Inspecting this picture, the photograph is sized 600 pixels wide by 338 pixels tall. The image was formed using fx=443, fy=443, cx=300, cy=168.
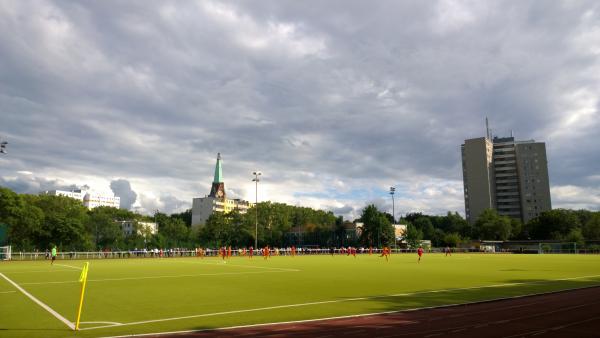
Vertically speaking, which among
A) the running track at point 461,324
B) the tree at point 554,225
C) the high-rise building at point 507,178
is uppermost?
the high-rise building at point 507,178

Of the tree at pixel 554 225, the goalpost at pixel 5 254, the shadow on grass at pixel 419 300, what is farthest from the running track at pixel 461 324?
the tree at pixel 554 225

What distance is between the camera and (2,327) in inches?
439

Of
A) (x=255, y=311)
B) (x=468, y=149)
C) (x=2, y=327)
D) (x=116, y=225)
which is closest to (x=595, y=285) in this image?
(x=255, y=311)

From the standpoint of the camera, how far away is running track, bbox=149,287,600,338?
1040cm

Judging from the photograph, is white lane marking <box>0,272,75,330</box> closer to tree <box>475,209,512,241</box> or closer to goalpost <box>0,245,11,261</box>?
goalpost <box>0,245,11,261</box>

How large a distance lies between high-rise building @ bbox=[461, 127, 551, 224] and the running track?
159701 millimetres

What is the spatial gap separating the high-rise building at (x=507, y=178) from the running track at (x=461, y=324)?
159701mm

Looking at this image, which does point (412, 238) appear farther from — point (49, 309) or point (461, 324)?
point (49, 309)

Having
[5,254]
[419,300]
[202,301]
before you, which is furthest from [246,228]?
[419,300]

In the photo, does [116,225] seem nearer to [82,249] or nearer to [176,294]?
[82,249]

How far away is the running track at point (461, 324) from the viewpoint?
409 inches

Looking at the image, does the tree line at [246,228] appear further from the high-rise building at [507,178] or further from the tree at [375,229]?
the high-rise building at [507,178]

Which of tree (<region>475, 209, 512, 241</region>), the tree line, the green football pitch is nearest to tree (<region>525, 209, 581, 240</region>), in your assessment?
the tree line

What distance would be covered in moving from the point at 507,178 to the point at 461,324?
563ft
